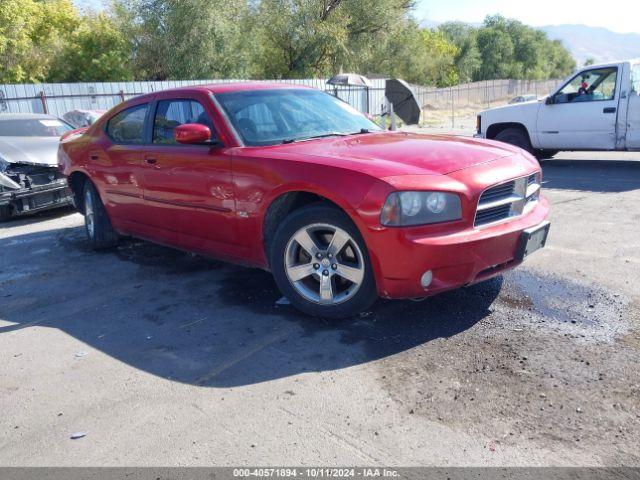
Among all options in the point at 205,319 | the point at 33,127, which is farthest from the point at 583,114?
the point at 33,127

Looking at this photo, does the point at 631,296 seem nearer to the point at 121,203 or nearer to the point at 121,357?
the point at 121,357

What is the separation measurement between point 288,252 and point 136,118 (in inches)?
96.1

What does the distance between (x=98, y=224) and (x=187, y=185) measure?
1.92 m

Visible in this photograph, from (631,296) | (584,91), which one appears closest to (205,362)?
(631,296)

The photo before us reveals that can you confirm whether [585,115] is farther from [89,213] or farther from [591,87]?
[89,213]

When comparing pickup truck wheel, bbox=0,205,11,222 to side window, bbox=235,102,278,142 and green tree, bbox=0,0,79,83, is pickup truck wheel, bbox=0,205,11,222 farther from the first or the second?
green tree, bbox=0,0,79,83

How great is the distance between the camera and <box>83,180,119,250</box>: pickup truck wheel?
6086mm

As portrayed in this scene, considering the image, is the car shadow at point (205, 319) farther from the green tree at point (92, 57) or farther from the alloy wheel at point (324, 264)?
the green tree at point (92, 57)

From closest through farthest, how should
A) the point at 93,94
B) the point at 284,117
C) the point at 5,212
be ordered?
the point at 284,117, the point at 5,212, the point at 93,94

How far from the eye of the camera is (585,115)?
33.2 ft

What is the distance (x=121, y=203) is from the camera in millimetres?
5621

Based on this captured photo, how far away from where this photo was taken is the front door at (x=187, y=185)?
442 centimetres

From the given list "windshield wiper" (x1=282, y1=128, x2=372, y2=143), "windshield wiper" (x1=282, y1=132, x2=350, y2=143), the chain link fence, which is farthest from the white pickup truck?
"windshield wiper" (x1=282, y1=132, x2=350, y2=143)

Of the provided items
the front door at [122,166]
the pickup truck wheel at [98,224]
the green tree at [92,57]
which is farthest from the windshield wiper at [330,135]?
the green tree at [92,57]
